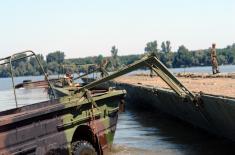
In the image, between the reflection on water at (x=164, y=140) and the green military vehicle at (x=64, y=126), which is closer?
the green military vehicle at (x=64, y=126)

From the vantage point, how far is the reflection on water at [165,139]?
12680 mm

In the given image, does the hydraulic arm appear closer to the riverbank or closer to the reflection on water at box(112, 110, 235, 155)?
the reflection on water at box(112, 110, 235, 155)

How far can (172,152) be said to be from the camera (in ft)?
41.8

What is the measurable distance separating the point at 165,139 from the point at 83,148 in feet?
17.6

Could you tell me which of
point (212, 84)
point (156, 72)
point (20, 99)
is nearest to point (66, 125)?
point (156, 72)

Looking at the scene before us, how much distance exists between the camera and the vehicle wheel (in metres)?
9.72

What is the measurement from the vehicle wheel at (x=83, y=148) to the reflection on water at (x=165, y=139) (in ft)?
9.83

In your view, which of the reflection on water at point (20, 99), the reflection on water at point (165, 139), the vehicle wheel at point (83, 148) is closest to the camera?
the vehicle wheel at point (83, 148)

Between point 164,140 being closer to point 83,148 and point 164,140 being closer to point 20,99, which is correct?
point 83,148

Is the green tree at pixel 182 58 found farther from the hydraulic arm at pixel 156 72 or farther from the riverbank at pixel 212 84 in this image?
the hydraulic arm at pixel 156 72

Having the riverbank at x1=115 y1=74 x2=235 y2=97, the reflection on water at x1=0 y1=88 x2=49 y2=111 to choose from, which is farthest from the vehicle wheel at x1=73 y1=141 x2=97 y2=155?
the reflection on water at x1=0 y1=88 x2=49 y2=111

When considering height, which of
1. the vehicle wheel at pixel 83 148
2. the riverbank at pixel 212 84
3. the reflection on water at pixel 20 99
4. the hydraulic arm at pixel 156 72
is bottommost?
the reflection on water at pixel 20 99

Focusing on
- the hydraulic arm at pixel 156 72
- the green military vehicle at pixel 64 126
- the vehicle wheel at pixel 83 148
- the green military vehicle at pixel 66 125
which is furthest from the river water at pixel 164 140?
the vehicle wheel at pixel 83 148

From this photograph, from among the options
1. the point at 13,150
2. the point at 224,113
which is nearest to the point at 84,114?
the point at 13,150
